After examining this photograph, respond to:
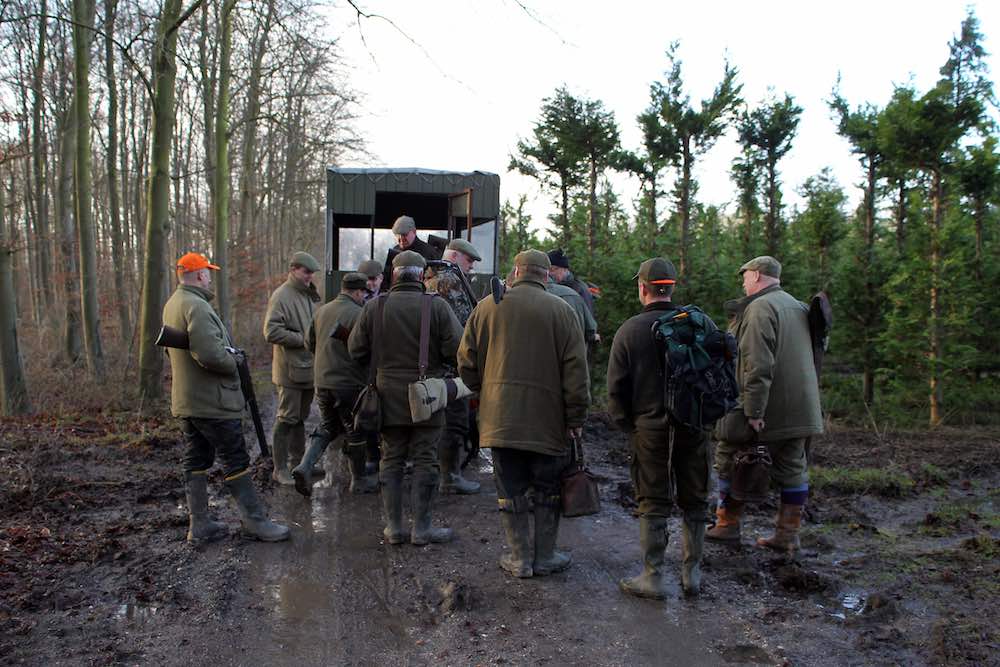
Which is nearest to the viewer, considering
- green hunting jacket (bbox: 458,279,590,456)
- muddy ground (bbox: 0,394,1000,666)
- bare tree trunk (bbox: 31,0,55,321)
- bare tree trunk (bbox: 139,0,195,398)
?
muddy ground (bbox: 0,394,1000,666)

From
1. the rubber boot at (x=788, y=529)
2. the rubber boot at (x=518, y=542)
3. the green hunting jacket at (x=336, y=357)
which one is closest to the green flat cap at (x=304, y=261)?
the green hunting jacket at (x=336, y=357)

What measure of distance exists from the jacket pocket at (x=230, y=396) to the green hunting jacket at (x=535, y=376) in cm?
191

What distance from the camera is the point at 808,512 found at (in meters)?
6.58

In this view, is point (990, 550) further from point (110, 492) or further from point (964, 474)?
point (110, 492)

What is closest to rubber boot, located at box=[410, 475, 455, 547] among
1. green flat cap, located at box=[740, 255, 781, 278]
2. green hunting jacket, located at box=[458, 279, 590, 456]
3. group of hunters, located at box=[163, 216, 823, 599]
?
group of hunters, located at box=[163, 216, 823, 599]

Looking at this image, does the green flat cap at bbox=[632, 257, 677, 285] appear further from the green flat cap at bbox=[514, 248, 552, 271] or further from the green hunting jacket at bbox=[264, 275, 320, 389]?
the green hunting jacket at bbox=[264, 275, 320, 389]

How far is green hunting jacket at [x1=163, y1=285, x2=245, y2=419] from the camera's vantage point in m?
5.41

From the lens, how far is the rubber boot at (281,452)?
24.4 feet

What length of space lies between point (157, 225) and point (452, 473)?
687 centimetres

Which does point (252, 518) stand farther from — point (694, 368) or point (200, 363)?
point (694, 368)

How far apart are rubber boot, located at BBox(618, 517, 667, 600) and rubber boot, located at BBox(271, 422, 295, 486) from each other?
12.9 feet

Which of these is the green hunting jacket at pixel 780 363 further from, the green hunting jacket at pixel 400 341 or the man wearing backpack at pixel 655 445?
the green hunting jacket at pixel 400 341

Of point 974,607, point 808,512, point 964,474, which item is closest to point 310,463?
point 808,512

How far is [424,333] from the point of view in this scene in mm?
5629
